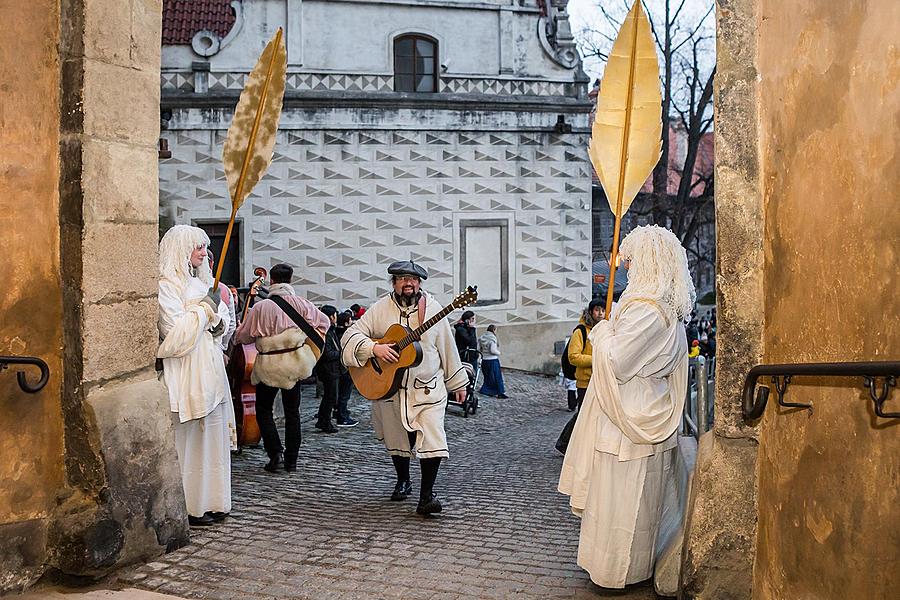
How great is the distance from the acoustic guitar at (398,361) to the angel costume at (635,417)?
2.01 meters

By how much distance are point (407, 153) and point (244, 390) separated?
38.4ft

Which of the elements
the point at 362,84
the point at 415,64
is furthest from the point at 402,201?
the point at 415,64

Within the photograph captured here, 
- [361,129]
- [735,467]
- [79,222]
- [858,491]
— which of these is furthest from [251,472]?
[361,129]

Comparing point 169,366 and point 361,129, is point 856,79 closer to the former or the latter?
point 169,366

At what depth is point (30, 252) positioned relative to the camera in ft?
18.2

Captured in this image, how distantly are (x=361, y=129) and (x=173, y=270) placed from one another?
14.0 metres

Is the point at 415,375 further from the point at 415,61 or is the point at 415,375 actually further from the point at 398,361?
the point at 415,61

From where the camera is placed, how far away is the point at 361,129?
20750 millimetres

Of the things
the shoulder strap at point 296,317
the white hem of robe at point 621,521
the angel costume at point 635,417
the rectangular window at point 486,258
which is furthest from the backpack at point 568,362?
the rectangular window at point 486,258

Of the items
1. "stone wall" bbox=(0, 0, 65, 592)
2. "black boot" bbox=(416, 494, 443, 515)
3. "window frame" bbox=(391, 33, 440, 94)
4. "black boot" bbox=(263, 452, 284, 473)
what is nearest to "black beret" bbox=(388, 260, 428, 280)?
"black boot" bbox=(416, 494, 443, 515)

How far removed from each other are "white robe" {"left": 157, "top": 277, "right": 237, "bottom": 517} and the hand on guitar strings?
1106 millimetres

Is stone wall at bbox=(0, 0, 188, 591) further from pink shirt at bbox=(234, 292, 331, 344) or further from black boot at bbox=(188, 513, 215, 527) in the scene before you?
pink shirt at bbox=(234, 292, 331, 344)

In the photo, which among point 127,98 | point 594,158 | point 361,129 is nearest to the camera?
point 127,98

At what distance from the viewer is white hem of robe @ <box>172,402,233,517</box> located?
7172mm
